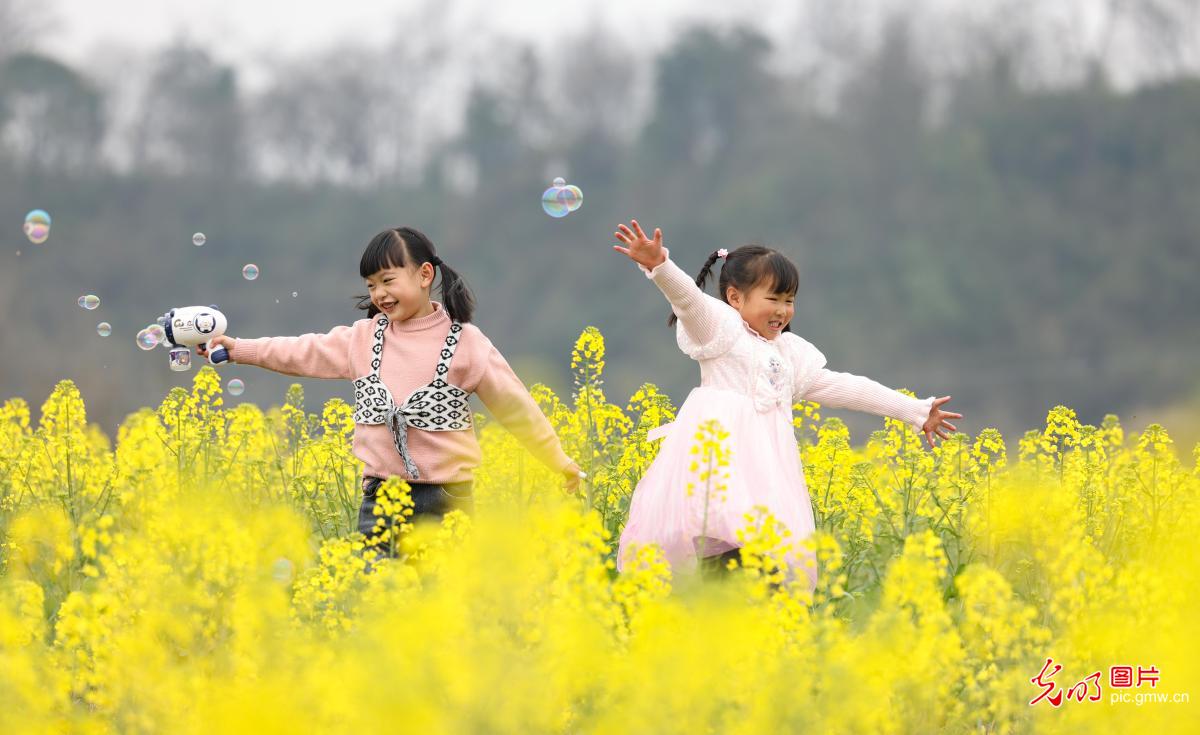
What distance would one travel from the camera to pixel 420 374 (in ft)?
19.7

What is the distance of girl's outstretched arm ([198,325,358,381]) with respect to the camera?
6.03 meters

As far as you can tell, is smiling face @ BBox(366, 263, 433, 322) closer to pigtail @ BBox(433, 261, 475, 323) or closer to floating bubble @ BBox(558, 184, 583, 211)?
pigtail @ BBox(433, 261, 475, 323)

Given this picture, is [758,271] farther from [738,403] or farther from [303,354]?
[303,354]

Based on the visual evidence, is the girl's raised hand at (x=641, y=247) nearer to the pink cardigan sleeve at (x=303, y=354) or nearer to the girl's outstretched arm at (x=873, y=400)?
the girl's outstretched arm at (x=873, y=400)

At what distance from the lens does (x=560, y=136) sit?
5316cm

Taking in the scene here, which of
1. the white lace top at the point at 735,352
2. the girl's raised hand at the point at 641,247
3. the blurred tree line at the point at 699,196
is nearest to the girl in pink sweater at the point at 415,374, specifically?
the white lace top at the point at 735,352

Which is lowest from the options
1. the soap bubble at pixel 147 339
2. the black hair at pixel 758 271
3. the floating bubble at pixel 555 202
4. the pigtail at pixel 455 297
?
the soap bubble at pixel 147 339

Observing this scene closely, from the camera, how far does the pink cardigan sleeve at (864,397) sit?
6.34 metres

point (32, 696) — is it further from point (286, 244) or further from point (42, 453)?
point (286, 244)

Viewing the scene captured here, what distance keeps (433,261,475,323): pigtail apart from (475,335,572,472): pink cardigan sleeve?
0.14 meters

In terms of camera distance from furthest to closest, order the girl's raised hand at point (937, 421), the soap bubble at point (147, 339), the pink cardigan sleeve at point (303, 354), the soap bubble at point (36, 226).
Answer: the soap bubble at point (36, 226) < the girl's raised hand at point (937, 421) < the soap bubble at point (147, 339) < the pink cardigan sleeve at point (303, 354)

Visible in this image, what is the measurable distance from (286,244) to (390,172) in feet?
13.2

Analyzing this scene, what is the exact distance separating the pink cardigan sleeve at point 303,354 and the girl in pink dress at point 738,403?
1.19 meters

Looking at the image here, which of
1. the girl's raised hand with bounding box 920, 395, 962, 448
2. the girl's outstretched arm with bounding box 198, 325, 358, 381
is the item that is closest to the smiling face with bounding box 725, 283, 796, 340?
the girl's raised hand with bounding box 920, 395, 962, 448
